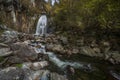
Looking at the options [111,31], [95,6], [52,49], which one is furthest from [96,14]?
[52,49]

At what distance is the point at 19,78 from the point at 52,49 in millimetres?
8775

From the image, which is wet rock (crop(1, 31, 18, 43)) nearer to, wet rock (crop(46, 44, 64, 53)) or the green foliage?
wet rock (crop(46, 44, 64, 53))

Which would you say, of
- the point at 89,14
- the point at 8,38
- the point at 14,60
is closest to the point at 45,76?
the point at 14,60

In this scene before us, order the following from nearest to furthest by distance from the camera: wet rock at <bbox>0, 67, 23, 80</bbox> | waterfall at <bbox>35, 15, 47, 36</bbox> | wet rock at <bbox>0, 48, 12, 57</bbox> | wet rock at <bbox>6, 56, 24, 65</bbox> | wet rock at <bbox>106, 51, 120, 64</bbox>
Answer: wet rock at <bbox>0, 67, 23, 80</bbox> → wet rock at <bbox>6, 56, 24, 65</bbox> → wet rock at <bbox>0, 48, 12, 57</bbox> → wet rock at <bbox>106, 51, 120, 64</bbox> → waterfall at <bbox>35, 15, 47, 36</bbox>

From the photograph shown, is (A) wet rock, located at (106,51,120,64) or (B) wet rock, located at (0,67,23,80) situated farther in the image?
(A) wet rock, located at (106,51,120,64)

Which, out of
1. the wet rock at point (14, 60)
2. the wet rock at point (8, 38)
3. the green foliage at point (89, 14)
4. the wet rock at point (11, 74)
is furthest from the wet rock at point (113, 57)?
the wet rock at point (8, 38)

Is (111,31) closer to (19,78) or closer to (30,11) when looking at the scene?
(19,78)

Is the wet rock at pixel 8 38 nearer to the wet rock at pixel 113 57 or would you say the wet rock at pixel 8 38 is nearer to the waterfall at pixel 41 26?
the waterfall at pixel 41 26

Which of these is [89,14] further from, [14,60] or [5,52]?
[14,60]

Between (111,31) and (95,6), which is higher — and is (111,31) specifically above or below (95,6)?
below

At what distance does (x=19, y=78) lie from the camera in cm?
829

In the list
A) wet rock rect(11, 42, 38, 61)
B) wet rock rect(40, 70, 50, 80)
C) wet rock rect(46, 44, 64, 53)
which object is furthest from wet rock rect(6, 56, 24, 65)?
wet rock rect(46, 44, 64, 53)

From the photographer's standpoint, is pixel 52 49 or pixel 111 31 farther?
pixel 111 31

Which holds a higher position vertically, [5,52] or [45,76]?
[5,52]
